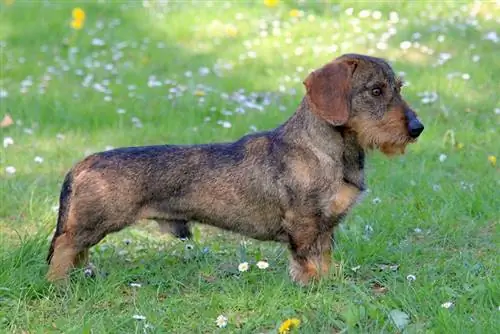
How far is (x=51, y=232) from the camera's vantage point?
5.27 m

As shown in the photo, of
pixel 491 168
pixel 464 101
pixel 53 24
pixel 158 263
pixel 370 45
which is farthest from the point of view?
pixel 53 24

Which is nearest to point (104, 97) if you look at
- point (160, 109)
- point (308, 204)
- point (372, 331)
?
point (160, 109)

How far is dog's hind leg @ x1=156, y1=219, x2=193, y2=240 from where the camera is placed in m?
4.86

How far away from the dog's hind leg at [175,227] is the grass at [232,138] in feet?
0.51

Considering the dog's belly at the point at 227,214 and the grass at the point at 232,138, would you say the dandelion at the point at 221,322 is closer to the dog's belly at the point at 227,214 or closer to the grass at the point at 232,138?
the grass at the point at 232,138

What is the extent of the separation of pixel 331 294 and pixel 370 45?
567 cm

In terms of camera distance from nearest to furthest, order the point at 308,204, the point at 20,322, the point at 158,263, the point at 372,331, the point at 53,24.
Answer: the point at 372,331 < the point at 20,322 < the point at 308,204 < the point at 158,263 < the point at 53,24

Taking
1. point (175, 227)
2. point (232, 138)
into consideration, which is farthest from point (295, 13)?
point (175, 227)

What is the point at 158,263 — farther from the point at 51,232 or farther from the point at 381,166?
the point at 381,166

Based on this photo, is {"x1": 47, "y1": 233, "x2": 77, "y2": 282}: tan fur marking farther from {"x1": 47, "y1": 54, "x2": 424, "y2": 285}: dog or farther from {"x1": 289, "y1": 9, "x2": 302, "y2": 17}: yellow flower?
{"x1": 289, "y1": 9, "x2": 302, "y2": 17}: yellow flower

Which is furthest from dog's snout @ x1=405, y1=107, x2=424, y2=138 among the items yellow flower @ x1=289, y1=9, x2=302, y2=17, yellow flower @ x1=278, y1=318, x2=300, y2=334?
yellow flower @ x1=289, y1=9, x2=302, y2=17

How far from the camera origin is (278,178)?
15.5 feet

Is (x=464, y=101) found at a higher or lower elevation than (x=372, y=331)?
lower

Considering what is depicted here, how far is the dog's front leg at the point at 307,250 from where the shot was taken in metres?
4.61
